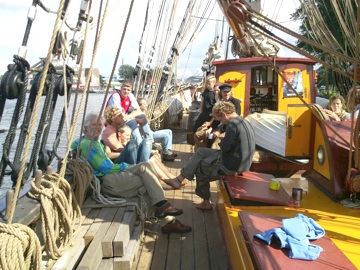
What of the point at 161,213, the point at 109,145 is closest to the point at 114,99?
the point at 109,145

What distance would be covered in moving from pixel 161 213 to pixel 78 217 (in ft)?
2.76

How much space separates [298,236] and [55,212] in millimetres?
1308

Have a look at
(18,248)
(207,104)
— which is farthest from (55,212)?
(207,104)

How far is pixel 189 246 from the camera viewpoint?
3168 millimetres

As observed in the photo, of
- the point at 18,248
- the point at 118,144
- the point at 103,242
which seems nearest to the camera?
the point at 18,248

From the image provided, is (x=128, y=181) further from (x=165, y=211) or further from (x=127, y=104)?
(x=127, y=104)

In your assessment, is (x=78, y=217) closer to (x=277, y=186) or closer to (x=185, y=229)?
(x=185, y=229)

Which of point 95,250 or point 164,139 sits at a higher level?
point 164,139

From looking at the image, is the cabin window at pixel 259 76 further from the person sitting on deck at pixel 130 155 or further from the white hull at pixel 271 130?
the person sitting on deck at pixel 130 155

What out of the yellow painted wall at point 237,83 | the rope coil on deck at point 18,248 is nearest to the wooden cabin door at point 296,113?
the yellow painted wall at point 237,83

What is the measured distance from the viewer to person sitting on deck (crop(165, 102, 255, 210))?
3.42 meters

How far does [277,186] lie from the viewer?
3.23 m

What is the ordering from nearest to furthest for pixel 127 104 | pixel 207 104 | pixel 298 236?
pixel 298 236 → pixel 127 104 → pixel 207 104

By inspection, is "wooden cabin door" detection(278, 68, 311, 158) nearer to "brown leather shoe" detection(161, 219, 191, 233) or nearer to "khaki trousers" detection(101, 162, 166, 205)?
"brown leather shoe" detection(161, 219, 191, 233)
